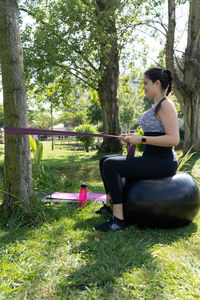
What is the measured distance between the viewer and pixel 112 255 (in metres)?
2.01

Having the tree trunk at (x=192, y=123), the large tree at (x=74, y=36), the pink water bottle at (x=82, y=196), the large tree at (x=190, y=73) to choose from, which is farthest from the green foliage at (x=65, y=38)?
the pink water bottle at (x=82, y=196)

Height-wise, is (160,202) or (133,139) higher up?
(133,139)

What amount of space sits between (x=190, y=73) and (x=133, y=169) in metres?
7.73

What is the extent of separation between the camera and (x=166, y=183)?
8.30ft

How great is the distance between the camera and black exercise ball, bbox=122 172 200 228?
2.47 m

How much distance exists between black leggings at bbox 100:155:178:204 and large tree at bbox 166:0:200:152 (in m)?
6.72

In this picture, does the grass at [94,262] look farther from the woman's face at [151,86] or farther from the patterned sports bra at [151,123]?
the woman's face at [151,86]

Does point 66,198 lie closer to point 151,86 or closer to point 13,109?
point 13,109

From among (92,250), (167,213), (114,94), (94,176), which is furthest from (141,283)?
(114,94)

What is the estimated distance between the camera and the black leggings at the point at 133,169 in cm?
251

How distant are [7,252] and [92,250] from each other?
696 millimetres

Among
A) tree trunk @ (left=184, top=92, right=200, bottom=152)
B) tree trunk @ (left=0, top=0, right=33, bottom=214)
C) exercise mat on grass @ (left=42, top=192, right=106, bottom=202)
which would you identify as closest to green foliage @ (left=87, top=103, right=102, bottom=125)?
tree trunk @ (left=184, top=92, right=200, bottom=152)

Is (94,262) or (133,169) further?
(133,169)

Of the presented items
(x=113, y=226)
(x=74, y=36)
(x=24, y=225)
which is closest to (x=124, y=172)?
(x=113, y=226)
